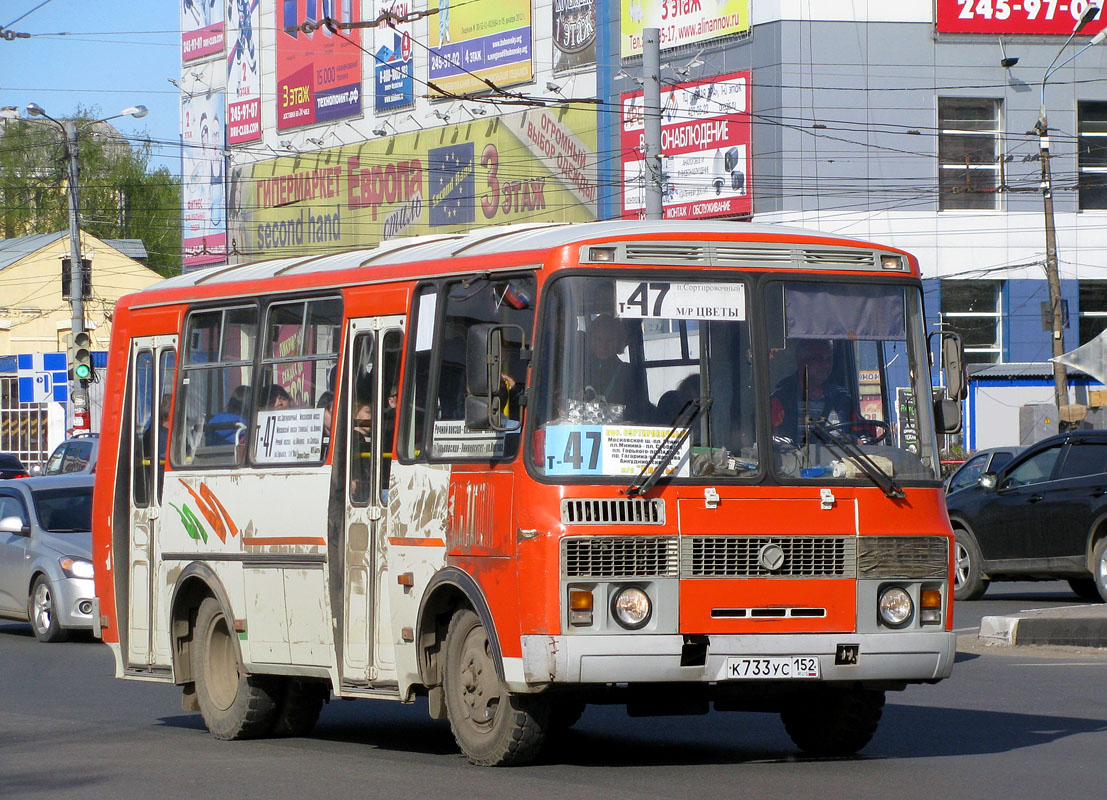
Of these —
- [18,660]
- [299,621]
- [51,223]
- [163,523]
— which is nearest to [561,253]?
[299,621]

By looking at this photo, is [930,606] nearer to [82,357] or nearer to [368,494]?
[368,494]

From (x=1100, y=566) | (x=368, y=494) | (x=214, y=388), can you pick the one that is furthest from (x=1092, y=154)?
(x=368, y=494)

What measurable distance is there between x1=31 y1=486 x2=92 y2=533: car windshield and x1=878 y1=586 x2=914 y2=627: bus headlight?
478 inches

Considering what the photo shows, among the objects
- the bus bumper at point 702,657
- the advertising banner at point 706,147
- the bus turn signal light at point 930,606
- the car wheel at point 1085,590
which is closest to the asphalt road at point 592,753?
the bus bumper at point 702,657

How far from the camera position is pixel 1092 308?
52.8 m

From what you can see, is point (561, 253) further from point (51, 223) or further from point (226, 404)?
point (51, 223)

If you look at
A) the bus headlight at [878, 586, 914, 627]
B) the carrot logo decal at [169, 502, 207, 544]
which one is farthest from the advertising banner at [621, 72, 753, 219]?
the bus headlight at [878, 586, 914, 627]

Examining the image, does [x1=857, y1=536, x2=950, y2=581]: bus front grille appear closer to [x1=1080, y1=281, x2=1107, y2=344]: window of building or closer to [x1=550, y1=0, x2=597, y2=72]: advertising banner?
[x1=1080, y1=281, x2=1107, y2=344]: window of building

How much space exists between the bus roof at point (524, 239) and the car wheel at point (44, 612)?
25.8 ft

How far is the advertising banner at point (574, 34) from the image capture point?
5741cm

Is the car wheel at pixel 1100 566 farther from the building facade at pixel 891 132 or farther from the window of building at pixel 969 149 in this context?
the window of building at pixel 969 149

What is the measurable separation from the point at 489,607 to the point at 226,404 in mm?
3075

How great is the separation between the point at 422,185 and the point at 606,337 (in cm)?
5875

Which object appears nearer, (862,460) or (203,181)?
(862,460)
